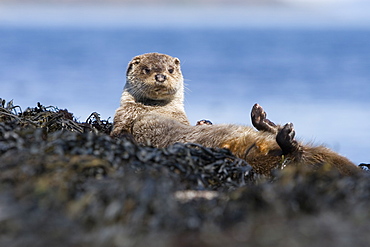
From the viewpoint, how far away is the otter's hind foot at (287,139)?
12.9ft

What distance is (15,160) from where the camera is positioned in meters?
2.37

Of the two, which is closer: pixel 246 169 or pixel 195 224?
pixel 195 224

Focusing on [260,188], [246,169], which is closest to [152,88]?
[246,169]

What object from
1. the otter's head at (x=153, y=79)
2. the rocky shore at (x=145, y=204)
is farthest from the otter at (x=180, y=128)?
the rocky shore at (x=145, y=204)

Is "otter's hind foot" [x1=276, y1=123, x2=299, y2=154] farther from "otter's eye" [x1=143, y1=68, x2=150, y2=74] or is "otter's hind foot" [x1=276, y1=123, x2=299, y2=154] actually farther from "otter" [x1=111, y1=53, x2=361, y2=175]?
"otter's eye" [x1=143, y1=68, x2=150, y2=74]

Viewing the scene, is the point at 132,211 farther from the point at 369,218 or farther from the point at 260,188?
the point at 369,218

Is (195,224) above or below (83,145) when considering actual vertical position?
below

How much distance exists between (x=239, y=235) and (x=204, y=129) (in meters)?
3.18

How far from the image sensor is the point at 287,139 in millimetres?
3990

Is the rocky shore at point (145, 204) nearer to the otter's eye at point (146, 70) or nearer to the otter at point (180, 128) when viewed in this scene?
the otter at point (180, 128)

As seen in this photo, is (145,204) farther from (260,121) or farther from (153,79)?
(153,79)

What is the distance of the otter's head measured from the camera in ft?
19.4

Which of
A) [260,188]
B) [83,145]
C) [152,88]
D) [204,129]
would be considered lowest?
[260,188]

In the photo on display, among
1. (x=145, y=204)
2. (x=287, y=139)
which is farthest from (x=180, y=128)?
(x=145, y=204)
